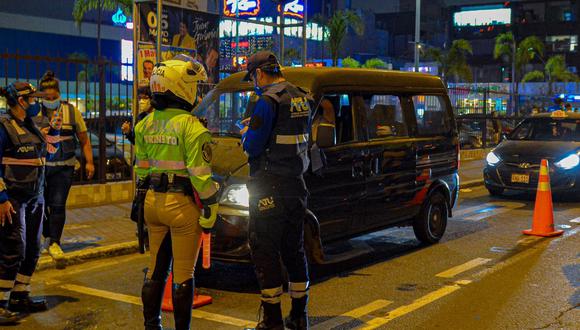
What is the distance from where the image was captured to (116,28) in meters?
67.5

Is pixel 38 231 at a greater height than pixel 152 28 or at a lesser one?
lesser

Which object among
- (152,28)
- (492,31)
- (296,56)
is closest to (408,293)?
(152,28)

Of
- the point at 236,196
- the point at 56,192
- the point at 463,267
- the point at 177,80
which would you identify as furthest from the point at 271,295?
the point at 56,192

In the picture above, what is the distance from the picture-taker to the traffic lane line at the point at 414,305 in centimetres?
565

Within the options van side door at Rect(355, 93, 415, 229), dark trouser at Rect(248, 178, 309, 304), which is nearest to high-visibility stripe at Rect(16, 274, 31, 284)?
Answer: dark trouser at Rect(248, 178, 309, 304)

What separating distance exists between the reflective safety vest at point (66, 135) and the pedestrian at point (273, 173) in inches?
128

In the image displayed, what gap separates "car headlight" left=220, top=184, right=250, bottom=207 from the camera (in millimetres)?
6195

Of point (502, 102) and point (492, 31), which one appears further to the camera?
point (492, 31)

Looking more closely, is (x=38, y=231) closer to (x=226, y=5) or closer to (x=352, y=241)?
(x=352, y=241)

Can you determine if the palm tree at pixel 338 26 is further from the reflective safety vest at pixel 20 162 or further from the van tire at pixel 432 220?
the reflective safety vest at pixel 20 162

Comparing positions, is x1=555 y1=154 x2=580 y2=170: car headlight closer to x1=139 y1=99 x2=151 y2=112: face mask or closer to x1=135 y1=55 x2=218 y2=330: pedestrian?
x1=139 y1=99 x2=151 y2=112: face mask

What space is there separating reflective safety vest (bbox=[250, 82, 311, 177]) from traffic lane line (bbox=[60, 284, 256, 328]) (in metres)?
1.40

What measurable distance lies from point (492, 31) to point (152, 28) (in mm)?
92394

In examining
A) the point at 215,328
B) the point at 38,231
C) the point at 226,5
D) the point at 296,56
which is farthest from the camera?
the point at 296,56
